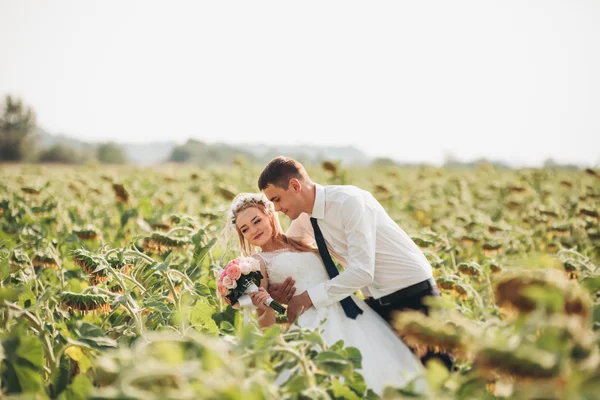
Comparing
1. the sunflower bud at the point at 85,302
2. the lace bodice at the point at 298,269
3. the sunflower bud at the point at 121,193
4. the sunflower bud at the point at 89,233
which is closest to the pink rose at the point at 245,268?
the lace bodice at the point at 298,269

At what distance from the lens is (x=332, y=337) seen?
2117 mm

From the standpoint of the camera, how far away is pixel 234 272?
229 centimetres

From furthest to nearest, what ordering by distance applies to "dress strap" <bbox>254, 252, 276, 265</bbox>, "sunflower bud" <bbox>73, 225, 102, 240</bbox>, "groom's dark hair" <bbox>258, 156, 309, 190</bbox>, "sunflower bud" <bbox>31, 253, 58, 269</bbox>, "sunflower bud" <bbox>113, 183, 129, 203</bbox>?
"sunflower bud" <bbox>113, 183, 129, 203</bbox>, "sunflower bud" <bbox>73, 225, 102, 240</bbox>, "sunflower bud" <bbox>31, 253, 58, 269</bbox>, "dress strap" <bbox>254, 252, 276, 265</bbox>, "groom's dark hair" <bbox>258, 156, 309, 190</bbox>

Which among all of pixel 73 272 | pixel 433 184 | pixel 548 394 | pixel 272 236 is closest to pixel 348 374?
pixel 548 394

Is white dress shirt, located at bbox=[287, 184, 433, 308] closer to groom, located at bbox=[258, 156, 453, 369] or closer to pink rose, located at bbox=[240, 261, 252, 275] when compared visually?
groom, located at bbox=[258, 156, 453, 369]

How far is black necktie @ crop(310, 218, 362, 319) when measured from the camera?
2.24 meters

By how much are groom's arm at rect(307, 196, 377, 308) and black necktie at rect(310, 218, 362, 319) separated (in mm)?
48

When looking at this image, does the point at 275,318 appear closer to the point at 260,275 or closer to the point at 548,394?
the point at 260,275

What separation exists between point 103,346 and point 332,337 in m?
0.87

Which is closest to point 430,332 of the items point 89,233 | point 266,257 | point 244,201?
point 266,257

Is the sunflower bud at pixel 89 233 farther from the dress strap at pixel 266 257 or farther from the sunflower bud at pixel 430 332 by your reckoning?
the sunflower bud at pixel 430 332

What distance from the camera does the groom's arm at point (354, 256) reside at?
7.30ft

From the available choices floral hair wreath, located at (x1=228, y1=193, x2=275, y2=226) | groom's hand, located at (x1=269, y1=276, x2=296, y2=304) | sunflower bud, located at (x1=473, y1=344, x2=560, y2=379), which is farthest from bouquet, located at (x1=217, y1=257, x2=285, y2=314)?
sunflower bud, located at (x1=473, y1=344, x2=560, y2=379)

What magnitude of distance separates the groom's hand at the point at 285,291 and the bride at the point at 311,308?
0.10 feet
